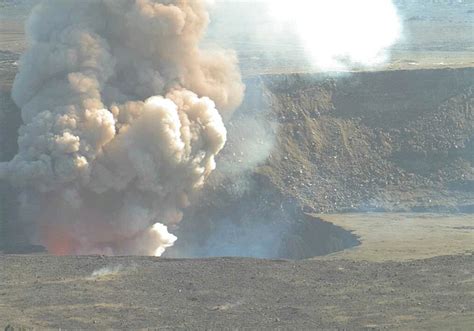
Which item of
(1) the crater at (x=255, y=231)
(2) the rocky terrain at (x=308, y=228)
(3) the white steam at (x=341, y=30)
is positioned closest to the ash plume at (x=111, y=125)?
(1) the crater at (x=255, y=231)

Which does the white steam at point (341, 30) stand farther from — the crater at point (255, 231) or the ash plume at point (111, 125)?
the ash plume at point (111, 125)

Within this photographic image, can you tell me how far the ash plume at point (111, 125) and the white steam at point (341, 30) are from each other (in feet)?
75.2

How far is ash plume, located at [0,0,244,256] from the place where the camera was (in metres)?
64.9

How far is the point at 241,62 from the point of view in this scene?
107 metres

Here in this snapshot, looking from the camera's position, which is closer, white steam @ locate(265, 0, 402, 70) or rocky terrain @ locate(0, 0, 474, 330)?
rocky terrain @ locate(0, 0, 474, 330)

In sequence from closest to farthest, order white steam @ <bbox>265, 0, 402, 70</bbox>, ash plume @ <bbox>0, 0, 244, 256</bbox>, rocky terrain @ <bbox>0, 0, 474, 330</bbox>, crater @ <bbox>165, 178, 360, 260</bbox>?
rocky terrain @ <bbox>0, 0, 474, 330</bbox>, ash plume @ <bbox>0, 0, 244, 256</bbox>, crater @ <bbox>165, 178, 360, 260</bbox>, white steam @ <bbox>265, 0, 402, 70</bbox>

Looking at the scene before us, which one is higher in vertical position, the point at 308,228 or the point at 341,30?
the point at 341,30

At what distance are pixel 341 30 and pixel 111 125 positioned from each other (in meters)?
41.9

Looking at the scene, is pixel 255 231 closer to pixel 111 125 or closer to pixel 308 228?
pixel 308 228

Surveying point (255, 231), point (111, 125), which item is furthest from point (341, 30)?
point (111, 125)

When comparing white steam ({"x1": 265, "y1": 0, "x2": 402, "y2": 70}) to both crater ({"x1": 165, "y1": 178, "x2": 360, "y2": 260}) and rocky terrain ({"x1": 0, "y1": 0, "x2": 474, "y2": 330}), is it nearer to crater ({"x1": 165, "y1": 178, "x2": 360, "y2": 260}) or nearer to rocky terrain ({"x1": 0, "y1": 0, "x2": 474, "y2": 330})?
rocky terrain ({"x1": 0, "y1": 0, "x2": 474, "y2": 330})

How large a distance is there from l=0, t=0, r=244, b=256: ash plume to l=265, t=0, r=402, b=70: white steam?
75.2 feet

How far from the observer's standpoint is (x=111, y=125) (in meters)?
65.5

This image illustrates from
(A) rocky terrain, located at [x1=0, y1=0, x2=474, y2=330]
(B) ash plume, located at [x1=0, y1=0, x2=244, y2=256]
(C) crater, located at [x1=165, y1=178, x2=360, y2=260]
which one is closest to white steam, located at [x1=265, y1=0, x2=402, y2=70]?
(A) rocky terrain, located at [x1=0, y1=0, x2=474, y2=330]
